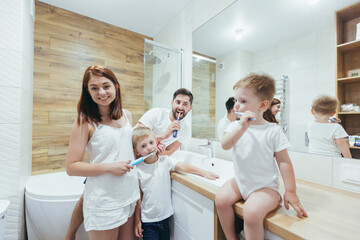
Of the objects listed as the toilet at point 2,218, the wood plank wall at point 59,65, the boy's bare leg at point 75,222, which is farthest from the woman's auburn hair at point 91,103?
the wood plank wall at point 59,65

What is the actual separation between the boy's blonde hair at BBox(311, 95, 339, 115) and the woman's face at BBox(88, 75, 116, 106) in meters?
1.01

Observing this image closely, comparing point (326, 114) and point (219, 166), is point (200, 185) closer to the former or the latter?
point (219, 166)

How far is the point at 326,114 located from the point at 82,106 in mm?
1169

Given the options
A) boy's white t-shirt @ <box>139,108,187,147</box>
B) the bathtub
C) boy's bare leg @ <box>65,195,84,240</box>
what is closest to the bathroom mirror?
boy's white t-shirt @ <box>139,108,187,147</box>

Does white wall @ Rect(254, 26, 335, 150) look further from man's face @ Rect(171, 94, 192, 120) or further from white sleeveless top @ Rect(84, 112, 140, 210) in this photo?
white sleeveless top @ Rect(84, 112, 140, 210)

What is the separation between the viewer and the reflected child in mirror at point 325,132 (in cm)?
78

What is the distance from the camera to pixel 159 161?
3.43 ft

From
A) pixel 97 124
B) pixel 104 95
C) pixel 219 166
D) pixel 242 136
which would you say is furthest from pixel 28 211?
pixel 242 136

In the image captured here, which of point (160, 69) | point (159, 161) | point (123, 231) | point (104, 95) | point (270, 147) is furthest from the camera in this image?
point (160, 69)

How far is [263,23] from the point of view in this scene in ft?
3.64

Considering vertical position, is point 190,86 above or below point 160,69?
below

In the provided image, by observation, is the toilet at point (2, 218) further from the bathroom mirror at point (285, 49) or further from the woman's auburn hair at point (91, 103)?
the bathroom mirror at point (285, 49)

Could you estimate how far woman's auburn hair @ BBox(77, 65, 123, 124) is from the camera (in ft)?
2.50

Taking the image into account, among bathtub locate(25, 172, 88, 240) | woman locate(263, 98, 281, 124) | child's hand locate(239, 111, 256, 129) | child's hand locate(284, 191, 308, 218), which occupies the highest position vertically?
woman locate(263, 98, 281, 124)
